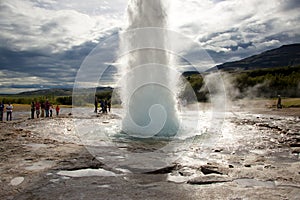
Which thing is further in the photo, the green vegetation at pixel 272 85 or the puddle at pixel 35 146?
the green vegetation at pixel 272 85

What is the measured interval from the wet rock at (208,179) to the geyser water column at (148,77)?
708 cm

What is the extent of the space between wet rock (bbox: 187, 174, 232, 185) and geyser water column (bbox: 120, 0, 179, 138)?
7077 millimetres

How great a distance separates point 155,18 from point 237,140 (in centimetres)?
804

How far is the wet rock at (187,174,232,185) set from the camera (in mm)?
5955

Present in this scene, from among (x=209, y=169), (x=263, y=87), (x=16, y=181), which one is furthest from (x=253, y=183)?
(x=263, y=87)

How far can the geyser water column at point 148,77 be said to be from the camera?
14570 mm

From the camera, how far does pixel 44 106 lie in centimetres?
2553

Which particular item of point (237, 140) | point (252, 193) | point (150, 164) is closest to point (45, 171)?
point (150, 164)

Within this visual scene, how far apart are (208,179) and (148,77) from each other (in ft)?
31.1

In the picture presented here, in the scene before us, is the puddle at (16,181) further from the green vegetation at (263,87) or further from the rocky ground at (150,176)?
the green vegetation at (263,87)

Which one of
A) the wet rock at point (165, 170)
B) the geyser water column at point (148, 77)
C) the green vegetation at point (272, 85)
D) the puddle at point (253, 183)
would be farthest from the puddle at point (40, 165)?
the green vegetation at point (272, 85)

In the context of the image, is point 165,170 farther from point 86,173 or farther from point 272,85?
point 272,85

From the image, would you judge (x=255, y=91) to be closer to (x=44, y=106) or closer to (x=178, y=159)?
(x=44, y=106)

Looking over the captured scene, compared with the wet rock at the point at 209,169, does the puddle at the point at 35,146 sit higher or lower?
higher
